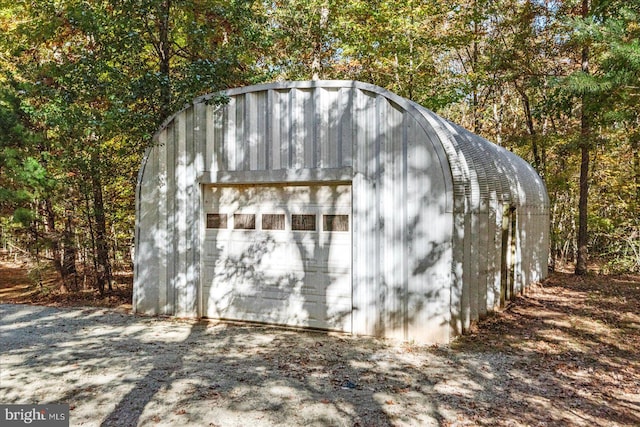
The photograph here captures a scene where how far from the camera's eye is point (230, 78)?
28.8 ft

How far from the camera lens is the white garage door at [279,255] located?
695 centimetres

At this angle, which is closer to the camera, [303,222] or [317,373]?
[317,373]

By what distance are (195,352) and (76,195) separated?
6.46 metres

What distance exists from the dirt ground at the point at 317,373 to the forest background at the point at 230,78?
10.8ft

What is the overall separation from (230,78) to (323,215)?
3.65 m

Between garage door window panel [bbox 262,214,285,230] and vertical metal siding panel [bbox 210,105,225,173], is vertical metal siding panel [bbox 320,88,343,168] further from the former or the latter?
vertical metal siding panel [bbox 210,105,225,173]

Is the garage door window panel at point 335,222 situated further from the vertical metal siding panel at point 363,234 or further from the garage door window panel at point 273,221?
the garage door window panel at point 273,221

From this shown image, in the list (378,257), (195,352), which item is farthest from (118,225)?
(378,257)

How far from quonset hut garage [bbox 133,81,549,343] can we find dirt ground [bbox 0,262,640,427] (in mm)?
496

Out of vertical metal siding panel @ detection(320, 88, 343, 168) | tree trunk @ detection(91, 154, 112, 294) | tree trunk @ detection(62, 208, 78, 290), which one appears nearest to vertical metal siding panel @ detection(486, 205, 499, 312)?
vertical metal siding panel @ detection(320, 88, 343, 168)

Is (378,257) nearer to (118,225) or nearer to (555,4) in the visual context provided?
(118,225)

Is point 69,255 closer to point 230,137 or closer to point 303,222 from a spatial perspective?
point 230,137

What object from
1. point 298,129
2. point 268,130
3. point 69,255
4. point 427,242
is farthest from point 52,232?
point 427,242

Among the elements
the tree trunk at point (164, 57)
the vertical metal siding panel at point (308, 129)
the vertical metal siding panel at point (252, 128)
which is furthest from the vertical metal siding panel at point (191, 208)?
the vertical metal siding panel at point (308, 129)
